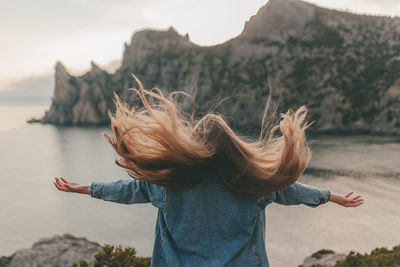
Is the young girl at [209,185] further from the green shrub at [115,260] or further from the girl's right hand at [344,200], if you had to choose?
the green shrub at [115,260]

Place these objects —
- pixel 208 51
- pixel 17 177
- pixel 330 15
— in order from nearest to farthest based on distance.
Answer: pixel 17 177, pixel 330 15, pixel 208 51

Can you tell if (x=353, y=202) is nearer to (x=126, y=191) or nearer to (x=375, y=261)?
(x=126, y=191)

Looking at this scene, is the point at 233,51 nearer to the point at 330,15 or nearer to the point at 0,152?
the point at 330,15

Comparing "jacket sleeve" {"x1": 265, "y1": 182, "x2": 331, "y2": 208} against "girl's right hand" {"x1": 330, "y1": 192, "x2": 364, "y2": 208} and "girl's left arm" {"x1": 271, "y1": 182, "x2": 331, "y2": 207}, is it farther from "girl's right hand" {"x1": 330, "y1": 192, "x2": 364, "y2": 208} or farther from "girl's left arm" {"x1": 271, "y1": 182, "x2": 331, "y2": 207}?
"girl's right hand" {"x1": 330, "y1": 192, "x2": 364, "y2": 208}

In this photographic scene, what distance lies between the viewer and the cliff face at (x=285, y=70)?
67.1 m

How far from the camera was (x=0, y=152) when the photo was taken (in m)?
79.0

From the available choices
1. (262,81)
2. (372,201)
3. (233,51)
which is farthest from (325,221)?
(233,51)

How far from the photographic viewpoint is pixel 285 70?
263 ft

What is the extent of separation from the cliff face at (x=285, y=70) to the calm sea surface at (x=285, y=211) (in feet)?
39.4

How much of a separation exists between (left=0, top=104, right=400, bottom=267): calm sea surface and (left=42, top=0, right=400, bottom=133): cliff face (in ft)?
39.4

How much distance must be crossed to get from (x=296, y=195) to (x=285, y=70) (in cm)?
8271

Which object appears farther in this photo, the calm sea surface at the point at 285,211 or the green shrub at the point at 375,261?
the calm sea surface at the point at 285,211

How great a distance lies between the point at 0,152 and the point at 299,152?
9313 cm

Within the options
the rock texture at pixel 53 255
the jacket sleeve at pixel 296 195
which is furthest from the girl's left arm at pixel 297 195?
the rock texture at pixel 53 255
